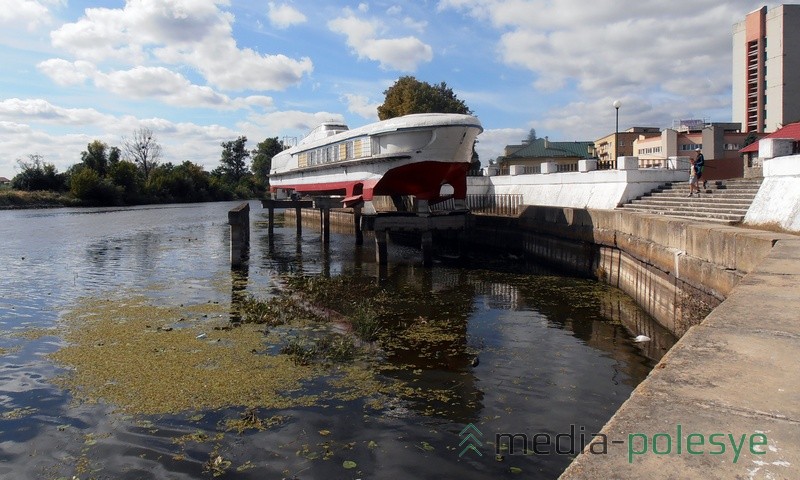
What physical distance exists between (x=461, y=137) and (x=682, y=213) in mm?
6838

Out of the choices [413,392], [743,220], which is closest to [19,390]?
[413,392]

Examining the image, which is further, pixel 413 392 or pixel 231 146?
pixel 231 146

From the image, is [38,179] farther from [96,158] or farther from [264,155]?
[264,155]

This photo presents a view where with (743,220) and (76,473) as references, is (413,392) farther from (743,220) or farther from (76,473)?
(743,220)

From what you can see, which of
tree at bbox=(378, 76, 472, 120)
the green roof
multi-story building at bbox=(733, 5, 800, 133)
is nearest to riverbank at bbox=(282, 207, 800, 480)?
tree at bbox=(378, 76, 472, 120)

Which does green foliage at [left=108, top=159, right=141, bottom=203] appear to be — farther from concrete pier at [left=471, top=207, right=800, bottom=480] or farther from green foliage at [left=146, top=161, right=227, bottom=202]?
concrete pier at [left=471, top=207, right=800, bottom=480]

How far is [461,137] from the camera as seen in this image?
1797 centimetres

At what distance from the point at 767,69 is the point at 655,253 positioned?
6794 cm

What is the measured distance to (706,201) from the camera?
14625mm

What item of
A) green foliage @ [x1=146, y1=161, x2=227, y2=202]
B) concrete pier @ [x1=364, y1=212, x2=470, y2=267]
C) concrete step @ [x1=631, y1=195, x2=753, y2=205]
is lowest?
concrete pier @ [x1=364, y1=212, x2=470, y2=267]

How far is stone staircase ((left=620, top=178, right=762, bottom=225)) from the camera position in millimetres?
12984

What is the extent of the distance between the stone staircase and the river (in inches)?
112

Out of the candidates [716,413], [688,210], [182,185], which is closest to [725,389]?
[716,413]

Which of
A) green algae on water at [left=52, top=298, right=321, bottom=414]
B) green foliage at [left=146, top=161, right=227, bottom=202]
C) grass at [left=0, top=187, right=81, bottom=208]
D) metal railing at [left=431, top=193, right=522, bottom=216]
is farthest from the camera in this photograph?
green foliage at [left=146, top=161, right=227, bottom=202]
